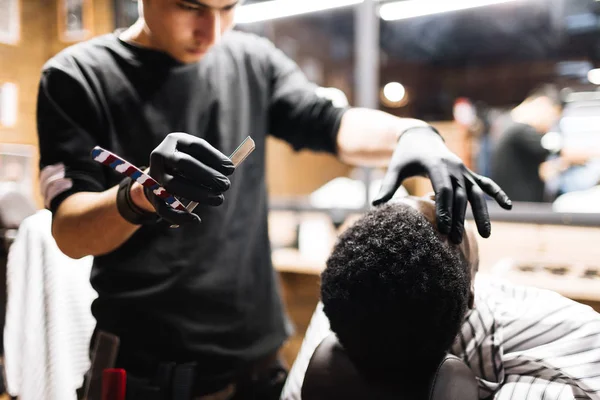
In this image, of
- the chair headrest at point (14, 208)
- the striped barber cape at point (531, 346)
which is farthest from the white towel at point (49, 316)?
the striped barber cape at point (531, 346)

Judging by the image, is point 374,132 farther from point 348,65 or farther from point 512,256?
point 348,65

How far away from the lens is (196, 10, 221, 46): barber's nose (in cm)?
84

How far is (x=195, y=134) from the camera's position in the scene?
84 cm

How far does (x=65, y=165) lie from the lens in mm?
786

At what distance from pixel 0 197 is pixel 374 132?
70cm

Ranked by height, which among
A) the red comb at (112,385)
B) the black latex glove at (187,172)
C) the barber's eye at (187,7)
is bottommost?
the red comb at (112,385)

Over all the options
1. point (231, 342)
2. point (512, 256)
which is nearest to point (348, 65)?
point (512, 256)

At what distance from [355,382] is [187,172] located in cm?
40

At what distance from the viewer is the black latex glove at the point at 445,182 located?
767 mm

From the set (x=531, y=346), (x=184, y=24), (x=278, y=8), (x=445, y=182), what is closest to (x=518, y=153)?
(x=531, y=346)

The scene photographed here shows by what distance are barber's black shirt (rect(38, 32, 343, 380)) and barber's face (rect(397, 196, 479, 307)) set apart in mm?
295

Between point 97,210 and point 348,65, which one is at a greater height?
point 348,65

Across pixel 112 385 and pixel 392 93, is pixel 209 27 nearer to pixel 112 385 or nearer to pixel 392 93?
pixel 112 385

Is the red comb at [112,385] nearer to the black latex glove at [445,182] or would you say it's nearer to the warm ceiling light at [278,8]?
the black latex glove at [445,182]
